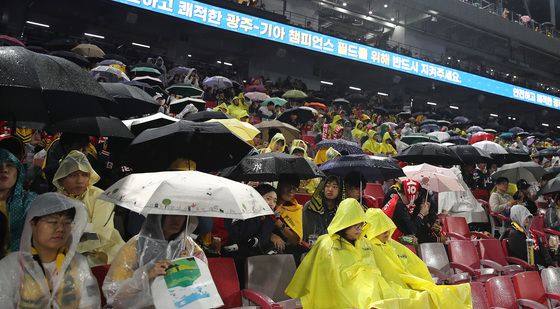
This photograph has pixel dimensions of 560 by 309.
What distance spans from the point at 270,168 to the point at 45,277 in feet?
7.09

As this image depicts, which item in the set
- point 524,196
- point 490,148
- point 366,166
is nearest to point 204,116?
point 366,166

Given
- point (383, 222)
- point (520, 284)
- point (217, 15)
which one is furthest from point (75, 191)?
point (217, 15)

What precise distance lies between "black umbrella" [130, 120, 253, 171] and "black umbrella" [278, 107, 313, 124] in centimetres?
539

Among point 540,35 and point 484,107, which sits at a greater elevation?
point 540,35

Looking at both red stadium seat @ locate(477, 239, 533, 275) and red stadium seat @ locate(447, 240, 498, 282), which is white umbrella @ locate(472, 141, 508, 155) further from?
red stadium seat @ locate(447, 240, 498, 282)

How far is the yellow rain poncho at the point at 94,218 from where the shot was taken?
9.32ft

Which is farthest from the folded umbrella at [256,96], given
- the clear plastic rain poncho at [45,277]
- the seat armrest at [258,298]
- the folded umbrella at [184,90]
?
the clear plastic rain poncho at [45,277]

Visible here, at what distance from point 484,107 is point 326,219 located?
25.0 m

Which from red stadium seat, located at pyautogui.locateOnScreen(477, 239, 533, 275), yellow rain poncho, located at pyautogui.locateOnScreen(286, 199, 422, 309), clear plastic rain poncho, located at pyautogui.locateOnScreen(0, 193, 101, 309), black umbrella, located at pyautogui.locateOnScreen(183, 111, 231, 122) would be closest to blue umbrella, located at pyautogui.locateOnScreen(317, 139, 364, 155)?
black umbrella, located at pyautogui.locateOnScreen(183, 111, 231, 122)

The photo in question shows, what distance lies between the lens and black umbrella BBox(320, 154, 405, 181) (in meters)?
4.77

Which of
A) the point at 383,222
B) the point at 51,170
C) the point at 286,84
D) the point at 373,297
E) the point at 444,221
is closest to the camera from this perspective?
the point at 373,297

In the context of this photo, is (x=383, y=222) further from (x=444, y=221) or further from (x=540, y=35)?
(x=540, y=35)

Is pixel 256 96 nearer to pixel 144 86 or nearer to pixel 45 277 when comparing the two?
pixel 144 86

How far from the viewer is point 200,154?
3.59 metres
